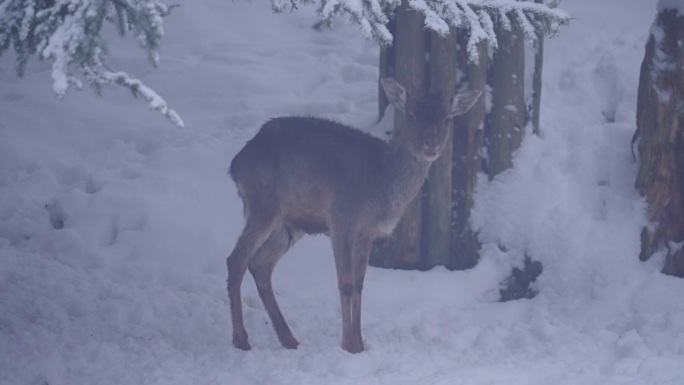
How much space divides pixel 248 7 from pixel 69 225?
6.42m

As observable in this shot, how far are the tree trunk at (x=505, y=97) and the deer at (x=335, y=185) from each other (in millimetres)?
990

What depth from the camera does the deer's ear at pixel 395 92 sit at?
780 centimetres

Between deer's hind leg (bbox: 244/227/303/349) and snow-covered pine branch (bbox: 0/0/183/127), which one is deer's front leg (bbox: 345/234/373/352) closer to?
deer's hind leg (bbox: 244/227/303/349)

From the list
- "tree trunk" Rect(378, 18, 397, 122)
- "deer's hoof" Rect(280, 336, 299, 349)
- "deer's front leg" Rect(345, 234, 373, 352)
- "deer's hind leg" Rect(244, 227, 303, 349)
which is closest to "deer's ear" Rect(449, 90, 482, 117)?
"tree trunk" Rect(378, 18, 397, 122)

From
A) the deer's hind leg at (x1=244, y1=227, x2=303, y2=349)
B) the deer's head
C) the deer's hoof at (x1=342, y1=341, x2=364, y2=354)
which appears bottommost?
the deer's hoof at (x1=342, y1=341, x2=364, y2=354)

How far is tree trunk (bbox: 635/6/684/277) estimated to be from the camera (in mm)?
7934

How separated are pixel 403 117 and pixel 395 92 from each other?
723 mm

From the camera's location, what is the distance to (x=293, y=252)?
9.27m

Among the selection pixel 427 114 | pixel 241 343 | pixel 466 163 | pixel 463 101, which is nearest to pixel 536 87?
pixel 466 163

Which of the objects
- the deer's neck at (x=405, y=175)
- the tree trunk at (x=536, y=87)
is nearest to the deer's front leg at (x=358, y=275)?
the deer's neck at (x=405, y=175)

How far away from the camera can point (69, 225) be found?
9.57m

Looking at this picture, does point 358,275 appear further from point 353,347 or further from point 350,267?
point 353,347

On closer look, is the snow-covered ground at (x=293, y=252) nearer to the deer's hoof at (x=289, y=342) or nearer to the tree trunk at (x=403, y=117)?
the deer's hoof at (x=289, y=342)

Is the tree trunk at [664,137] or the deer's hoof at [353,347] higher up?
the tree trunk at [664,137]
